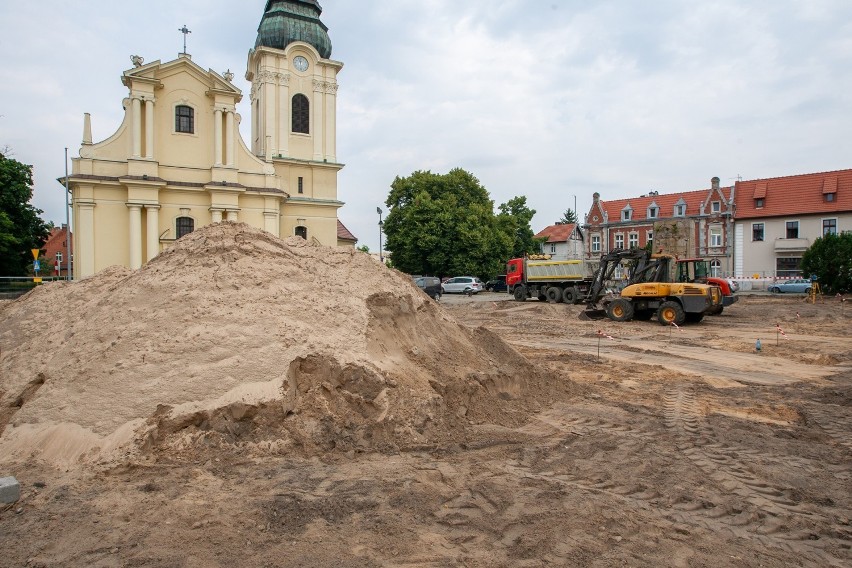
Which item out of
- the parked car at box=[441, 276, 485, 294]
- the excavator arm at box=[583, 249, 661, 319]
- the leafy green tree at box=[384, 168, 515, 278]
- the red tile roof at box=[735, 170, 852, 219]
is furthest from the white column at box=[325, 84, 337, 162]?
the red tile roof at box=[735, 170, 852, 219]

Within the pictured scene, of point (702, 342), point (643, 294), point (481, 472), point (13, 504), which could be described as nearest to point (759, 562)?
point (481, 472)

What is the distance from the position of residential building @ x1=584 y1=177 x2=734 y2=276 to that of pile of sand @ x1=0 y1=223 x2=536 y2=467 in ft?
125

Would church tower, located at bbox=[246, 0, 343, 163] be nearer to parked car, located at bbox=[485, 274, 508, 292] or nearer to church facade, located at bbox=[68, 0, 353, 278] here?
church facade, located at bbox=[68, 0, 353, 278]

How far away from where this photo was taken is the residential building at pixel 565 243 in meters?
62.0

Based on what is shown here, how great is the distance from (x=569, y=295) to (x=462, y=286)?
10896 mm

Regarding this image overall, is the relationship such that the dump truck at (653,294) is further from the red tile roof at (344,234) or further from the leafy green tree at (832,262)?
the red tile roof at (344,234)

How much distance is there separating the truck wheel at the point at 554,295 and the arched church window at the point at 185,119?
21.6 metres

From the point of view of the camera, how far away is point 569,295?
2900 centimetres

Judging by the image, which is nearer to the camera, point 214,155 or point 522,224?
point 214,155

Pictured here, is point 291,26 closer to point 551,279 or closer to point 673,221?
point 551,279

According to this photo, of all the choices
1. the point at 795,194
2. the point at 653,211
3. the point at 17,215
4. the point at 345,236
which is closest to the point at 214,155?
the point at 17,215

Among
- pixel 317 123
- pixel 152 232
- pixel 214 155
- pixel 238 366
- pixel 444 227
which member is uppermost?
pixel 317 123

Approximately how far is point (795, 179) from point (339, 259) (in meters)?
47.8

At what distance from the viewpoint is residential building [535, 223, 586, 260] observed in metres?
62.0
